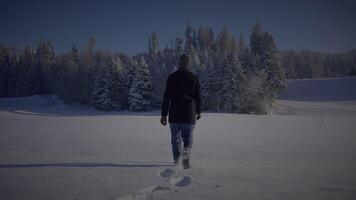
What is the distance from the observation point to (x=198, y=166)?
181 inches

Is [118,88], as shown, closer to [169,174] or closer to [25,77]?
[25,77]

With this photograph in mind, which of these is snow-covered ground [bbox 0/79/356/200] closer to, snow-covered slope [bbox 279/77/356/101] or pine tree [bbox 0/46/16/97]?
snow-covered slope [bbox 279/77/356/101]

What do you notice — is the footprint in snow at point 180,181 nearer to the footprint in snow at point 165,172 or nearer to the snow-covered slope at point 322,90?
the footprint in snow at point 165,172

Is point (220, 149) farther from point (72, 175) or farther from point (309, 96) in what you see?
point (309, 96)

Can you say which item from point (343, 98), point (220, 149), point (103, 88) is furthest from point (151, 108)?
point (343, 98)

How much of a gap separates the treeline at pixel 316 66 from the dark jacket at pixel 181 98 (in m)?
121

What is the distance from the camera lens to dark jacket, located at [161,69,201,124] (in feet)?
15.9

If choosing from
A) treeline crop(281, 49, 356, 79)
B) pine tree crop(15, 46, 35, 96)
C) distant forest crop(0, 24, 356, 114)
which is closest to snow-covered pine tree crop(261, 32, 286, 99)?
distant forest crop(0, 24, 356, 114)

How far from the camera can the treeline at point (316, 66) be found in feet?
379

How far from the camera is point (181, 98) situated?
490cm

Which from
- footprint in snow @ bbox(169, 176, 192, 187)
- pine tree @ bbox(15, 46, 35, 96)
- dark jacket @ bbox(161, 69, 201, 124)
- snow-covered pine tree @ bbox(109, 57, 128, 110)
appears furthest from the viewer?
pine tree @ bbox(15, 46, 35, 96)

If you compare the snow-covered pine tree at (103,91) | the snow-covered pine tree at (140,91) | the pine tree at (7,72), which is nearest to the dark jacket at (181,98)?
the snow-covered pine tree at (140,91)

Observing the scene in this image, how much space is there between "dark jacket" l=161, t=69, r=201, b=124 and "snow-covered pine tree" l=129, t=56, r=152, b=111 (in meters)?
42.3

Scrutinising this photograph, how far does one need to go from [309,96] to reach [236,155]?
2810 inches
